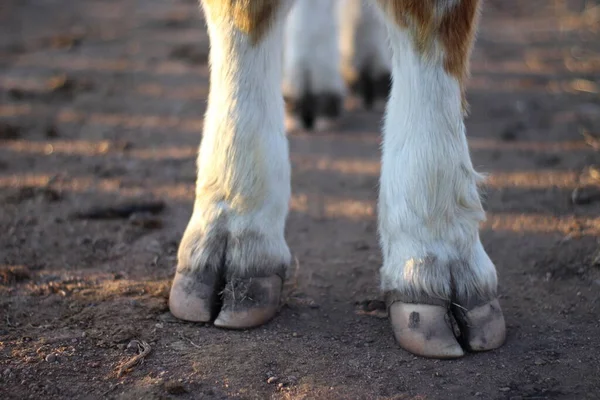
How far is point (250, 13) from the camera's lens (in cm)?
207

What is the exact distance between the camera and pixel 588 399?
6.03 ft

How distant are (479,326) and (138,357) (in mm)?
884

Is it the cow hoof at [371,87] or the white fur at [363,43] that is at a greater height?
the white fur at [363,43]

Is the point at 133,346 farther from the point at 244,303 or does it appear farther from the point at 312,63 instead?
the point at 312,63

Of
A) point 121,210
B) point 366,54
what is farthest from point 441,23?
point 366,54

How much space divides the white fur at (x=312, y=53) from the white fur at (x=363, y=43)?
1.04ft

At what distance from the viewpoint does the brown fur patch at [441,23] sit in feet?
6.48

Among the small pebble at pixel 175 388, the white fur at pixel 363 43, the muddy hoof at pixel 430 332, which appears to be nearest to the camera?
the small pebble at pixel 175 388

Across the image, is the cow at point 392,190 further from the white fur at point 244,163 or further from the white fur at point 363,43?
the white fur at point 363,43

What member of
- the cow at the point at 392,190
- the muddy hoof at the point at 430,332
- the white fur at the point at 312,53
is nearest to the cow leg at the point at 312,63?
the white fur at the point at 312,53

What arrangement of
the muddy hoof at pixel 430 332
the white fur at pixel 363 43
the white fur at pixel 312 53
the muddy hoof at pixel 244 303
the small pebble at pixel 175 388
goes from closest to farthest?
the small pebble at pixel 175 388
the muddy hoof at pixel 430 332
the muddy hoof at pixel 244 303
the white fur at pixel 312 53
the white fur at pixel 363 43

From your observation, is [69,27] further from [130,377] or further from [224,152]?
[130,377]

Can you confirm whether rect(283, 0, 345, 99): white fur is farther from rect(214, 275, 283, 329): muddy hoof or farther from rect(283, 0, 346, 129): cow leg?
rect(214, 275, 283, 329): muddy hoof

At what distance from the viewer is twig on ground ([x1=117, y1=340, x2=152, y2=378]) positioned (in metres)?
1.93
